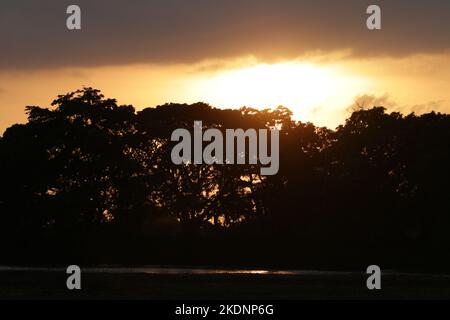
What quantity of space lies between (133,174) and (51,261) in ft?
53.1

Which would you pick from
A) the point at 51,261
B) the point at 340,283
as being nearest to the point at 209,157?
the point at 51,261

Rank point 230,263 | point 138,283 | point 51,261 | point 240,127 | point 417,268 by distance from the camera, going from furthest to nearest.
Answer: point 240,127 → point 230,263 → point 51,261 → point 417,268 → point 138,283

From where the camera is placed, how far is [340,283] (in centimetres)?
5650

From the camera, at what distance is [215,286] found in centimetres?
5275

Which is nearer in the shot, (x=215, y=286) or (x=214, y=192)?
(x=215, y=286)

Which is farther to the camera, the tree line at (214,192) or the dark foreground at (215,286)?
the tree line at (214,192)

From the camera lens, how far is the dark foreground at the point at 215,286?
47.0 metres

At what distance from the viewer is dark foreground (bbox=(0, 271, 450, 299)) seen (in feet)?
154

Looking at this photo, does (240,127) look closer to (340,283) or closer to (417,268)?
(417,268)

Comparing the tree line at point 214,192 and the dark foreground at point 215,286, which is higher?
the tree line at point 214,192

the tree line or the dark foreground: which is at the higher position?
the tree line

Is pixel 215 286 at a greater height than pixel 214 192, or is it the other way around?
pixel 214 192

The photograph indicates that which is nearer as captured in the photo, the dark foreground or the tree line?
the dark foreground
